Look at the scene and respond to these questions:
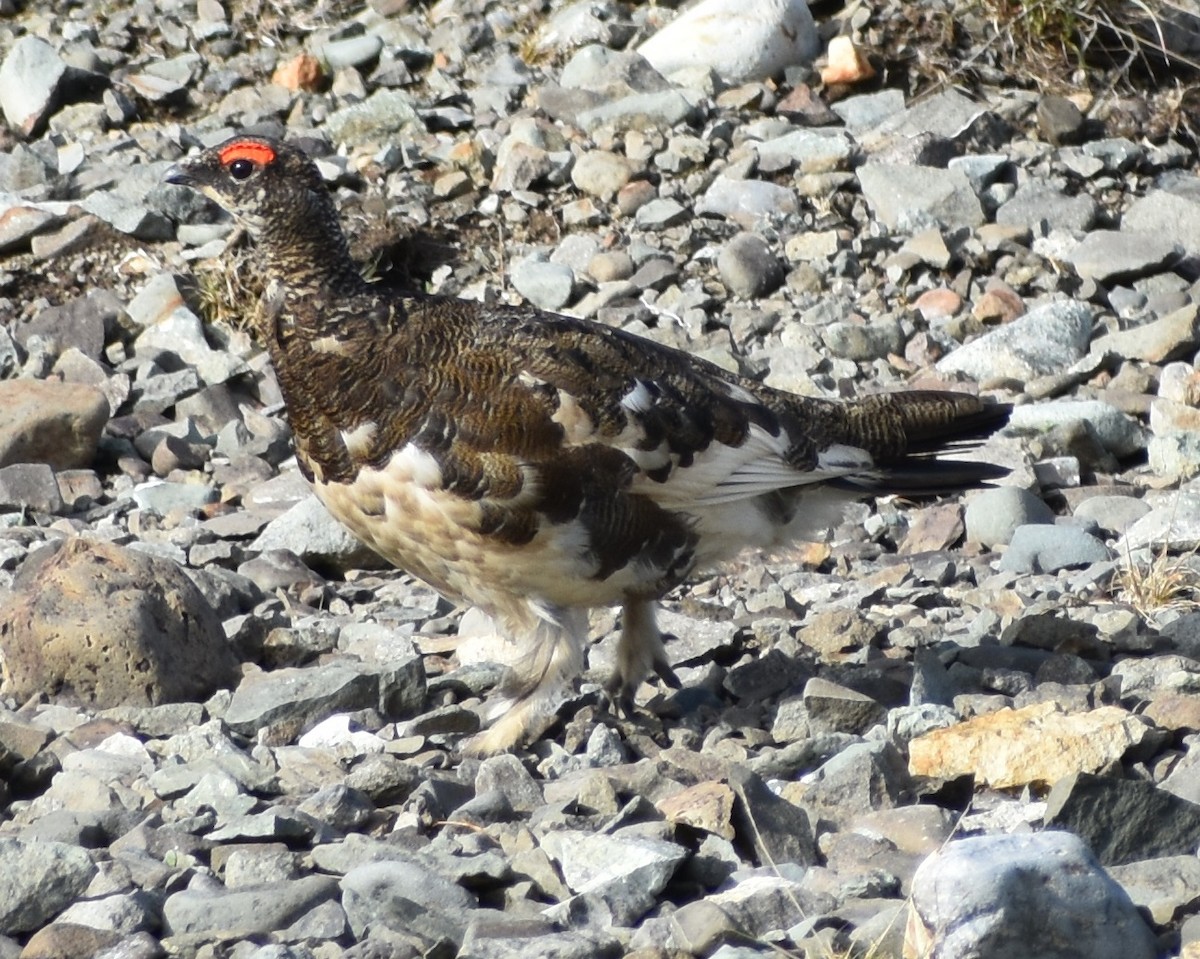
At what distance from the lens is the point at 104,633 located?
5.10 m

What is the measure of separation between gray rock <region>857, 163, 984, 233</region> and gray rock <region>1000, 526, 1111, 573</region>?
264cm

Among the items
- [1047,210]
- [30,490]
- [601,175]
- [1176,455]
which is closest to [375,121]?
[601,175]

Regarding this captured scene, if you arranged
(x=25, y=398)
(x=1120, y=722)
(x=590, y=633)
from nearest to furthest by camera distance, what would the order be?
1. (x=1120, y=722)
2. (x=590, y=633)
3. (x=25, y=398)

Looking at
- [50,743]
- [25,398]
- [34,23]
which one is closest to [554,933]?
[50,743]

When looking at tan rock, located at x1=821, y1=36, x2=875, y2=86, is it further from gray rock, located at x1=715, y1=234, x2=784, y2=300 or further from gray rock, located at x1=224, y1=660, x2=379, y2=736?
gray rock, located at x1=224, y1=660, x2=379, y2=736

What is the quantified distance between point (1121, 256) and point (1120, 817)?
4915 mm

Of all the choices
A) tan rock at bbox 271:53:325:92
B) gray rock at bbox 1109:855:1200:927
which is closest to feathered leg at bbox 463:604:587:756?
gray rock at bbox 1109:855:1200:927

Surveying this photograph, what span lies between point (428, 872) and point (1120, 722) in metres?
1.69

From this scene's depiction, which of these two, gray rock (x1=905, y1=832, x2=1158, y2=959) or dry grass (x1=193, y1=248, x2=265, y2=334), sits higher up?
gray rock (x1=905, y1=832, x2=1158, y2=959)

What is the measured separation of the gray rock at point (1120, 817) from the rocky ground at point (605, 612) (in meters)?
0.01

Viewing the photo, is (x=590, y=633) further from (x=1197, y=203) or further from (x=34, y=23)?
(x=34, y=23)

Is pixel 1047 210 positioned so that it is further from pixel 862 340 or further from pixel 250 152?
pixel 250 152

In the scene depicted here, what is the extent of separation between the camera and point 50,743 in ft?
15.6

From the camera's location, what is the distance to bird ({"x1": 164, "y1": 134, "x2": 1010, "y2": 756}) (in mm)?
4641
